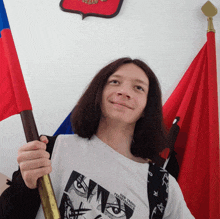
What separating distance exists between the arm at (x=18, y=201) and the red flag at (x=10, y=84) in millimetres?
200

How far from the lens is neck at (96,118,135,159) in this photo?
30.1 inches

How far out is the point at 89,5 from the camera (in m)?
1.36

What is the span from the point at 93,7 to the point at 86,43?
0.97 ft

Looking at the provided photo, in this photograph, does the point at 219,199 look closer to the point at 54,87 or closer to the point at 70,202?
the point at 70,202

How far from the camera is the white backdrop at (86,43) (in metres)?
1.14

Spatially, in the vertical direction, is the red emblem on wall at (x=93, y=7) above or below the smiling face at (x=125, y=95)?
above

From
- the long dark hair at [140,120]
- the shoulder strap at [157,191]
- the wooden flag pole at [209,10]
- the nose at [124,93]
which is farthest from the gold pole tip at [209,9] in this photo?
the shoulder strap at [157,191]

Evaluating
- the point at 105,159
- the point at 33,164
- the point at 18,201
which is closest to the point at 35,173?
the point at 33,164

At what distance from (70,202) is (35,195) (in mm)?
102

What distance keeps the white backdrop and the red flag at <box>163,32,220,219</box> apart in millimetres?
125

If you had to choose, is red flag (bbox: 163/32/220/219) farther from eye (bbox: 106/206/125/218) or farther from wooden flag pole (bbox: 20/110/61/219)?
wooden flag pole (bbox: 20/110/61/219)

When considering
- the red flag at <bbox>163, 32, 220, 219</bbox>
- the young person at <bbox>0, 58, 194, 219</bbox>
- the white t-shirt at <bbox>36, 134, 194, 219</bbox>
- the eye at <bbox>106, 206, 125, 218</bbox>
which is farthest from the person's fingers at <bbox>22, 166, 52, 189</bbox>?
the red flag at <bbox>163, 32, 220, 219</bbox>

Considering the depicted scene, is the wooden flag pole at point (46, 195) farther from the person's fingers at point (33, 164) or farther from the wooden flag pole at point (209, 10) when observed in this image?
the wooden flag pole at point (209, 10)

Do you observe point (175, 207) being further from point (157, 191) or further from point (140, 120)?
point (140, 120)
